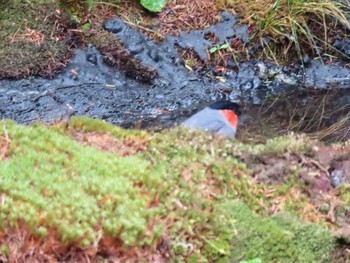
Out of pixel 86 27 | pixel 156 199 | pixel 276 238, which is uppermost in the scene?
pixel 156 199

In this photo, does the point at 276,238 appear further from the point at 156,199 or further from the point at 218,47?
the point at 218,47

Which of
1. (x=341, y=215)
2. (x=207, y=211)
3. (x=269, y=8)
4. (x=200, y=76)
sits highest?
(x=207, y=211)

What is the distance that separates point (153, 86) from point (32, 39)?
1473 mm

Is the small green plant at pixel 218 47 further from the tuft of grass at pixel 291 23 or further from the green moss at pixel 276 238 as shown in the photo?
the green moss at pixel 276 238

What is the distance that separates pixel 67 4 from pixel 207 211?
4.71 metres

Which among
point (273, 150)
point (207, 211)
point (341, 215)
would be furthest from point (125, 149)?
point (341, 215)

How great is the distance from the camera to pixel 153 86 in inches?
272

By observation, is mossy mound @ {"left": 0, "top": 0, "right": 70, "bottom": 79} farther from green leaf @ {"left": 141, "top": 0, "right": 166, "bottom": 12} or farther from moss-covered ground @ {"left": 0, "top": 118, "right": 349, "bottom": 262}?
moss-covered ground @ {"left": 0, "top": 118, "right": 349, "bottom": 262}

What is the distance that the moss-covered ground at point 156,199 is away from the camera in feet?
8.52

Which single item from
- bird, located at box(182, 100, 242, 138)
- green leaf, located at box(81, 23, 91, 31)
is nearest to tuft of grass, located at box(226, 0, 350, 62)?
green leaf, located at box(81, 23, 91, 31)

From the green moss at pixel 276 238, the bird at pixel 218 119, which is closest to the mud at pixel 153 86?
the bird at pixel 218 119

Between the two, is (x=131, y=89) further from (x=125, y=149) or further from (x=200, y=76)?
(x=125, y=149)

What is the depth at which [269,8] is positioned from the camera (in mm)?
7555

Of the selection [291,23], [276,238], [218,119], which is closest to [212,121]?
[218,119]
